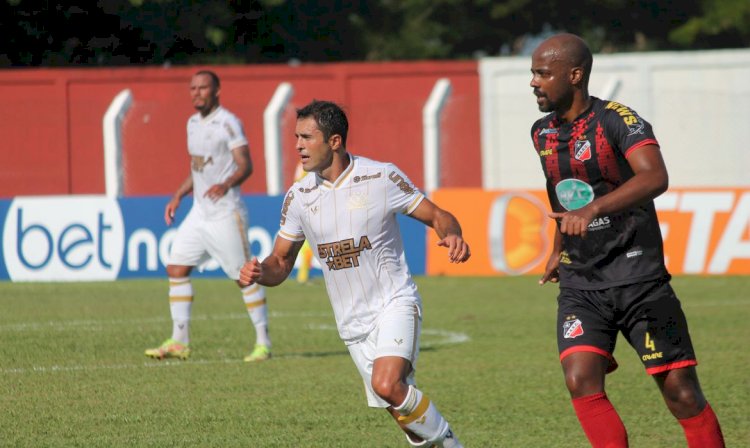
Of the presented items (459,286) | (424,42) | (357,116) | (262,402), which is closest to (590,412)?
(262,402)

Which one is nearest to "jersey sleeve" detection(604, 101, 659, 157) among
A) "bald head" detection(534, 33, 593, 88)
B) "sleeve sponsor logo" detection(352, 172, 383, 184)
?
"bald head" detection(534, 33, 593, 88)

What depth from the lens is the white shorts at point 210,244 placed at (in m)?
11.8

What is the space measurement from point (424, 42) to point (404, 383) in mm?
37577

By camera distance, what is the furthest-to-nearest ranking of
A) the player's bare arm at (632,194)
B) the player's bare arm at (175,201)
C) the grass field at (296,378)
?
1. the player's bare arm at (175,201)
2. the grass field at (296,378)
3. the player's bare arm at (632,194)

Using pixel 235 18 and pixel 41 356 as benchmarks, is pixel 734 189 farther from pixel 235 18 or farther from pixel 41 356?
pixel 235 18

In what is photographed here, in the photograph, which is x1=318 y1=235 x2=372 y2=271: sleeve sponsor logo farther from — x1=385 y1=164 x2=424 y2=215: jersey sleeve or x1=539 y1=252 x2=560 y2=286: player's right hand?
x1=539 y1=252 x2=560 y2=286: player's right hand

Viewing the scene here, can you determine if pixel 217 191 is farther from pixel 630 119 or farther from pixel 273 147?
pixel 273 147

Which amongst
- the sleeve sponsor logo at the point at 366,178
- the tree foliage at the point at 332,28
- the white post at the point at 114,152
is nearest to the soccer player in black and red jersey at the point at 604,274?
the sleeve sponsor logo at the point at 366,178

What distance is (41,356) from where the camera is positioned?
1186cm

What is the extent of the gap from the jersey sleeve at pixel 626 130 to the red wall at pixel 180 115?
22.1 meters

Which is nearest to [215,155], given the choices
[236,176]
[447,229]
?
[236,176]

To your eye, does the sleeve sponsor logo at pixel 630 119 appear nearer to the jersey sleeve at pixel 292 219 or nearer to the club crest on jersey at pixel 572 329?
the club crest on jersey at pixel 572 329

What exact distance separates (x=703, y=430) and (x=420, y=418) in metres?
1.34

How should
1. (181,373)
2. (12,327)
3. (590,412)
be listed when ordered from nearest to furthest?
(590,412) < (181,373) < (12,327)
